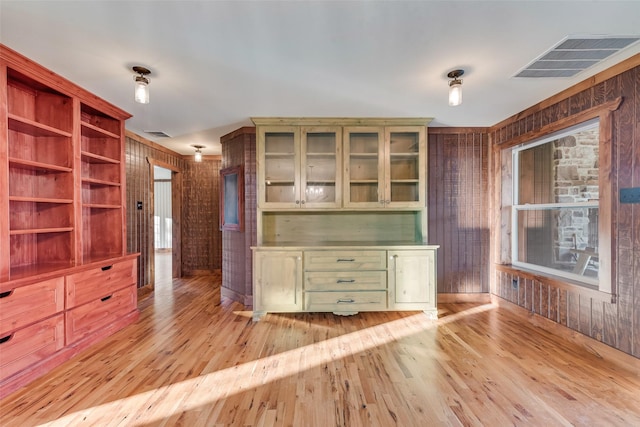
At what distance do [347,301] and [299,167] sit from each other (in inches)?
65.9

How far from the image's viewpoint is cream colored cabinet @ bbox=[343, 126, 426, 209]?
11.0ft

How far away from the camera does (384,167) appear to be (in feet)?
11.0

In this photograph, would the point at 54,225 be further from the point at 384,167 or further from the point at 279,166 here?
the point at 384,167

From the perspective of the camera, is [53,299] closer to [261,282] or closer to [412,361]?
[261,282]

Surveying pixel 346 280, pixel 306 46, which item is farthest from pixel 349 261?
pixel 306 46

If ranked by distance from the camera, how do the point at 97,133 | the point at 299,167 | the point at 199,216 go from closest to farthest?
the point at 97,133 < the point at 299,167 < the point at 199,216

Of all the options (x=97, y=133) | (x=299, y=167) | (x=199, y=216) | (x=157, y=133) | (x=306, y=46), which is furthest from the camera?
(x=199, y=216)

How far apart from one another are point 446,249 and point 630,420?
228 centimetres

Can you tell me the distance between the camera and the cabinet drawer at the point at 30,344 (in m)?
1.87

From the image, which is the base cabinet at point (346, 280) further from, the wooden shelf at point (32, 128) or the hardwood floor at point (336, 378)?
the wooden shelf at point (32, 128)

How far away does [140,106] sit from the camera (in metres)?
2.95

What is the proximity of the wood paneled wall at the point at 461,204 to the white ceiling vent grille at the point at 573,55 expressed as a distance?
1482mm

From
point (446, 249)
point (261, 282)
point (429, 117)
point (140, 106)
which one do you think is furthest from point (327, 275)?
point (140, 106)

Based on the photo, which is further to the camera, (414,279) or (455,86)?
(414,279)
